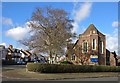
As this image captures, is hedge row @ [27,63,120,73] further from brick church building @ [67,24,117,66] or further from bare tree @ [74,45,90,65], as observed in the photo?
brick church building @ [67,24,117,66]

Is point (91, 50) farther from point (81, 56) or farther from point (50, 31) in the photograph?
point (50, 31)

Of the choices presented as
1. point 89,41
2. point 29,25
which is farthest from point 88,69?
point 89,41

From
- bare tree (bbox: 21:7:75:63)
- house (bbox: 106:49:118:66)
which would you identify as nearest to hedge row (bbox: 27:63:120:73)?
bare tree (bbox: 21:7:75:63)

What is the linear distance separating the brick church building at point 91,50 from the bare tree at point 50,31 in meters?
11.3

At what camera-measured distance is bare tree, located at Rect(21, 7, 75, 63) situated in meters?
44.9

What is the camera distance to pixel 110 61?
6144cm

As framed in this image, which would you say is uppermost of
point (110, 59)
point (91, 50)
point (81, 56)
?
point (91, 50)

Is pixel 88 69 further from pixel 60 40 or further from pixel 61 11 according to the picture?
pixel 61 11

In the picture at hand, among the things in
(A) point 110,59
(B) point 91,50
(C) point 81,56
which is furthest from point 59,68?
(A) point 110,59

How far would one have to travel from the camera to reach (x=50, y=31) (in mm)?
45219

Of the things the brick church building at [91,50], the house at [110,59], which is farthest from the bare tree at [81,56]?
the house at [110,59]

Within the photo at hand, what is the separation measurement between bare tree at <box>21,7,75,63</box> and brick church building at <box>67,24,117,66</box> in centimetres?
1134

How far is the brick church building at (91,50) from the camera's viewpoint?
189 ft

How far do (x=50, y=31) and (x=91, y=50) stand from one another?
16607mm
